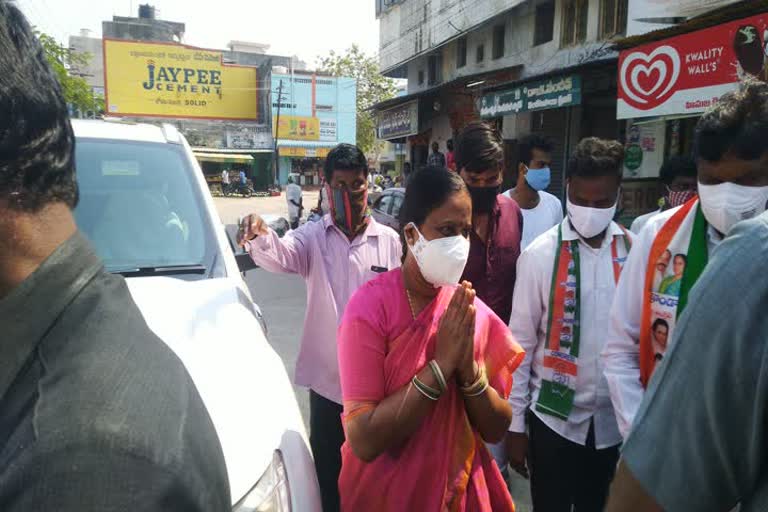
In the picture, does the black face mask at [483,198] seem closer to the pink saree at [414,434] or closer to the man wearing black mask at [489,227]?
the man wearing black mask at [489,227]

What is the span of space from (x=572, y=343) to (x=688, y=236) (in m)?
0.63

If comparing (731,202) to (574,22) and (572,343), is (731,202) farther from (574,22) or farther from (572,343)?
(574,22)

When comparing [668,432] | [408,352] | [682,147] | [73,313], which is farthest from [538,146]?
[682,147]

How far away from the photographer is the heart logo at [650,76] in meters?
7.02

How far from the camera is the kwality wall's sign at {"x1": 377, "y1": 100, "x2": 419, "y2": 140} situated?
722 inches

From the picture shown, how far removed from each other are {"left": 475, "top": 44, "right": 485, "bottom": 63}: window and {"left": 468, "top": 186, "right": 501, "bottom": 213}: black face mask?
1563cm

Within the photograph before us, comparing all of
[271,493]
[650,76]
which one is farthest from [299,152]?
[271,493]

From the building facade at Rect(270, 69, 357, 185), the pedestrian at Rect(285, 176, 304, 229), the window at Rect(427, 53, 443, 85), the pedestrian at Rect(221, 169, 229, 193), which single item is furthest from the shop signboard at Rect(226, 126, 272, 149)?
the pedestrian at Rect(285, 176, 304, 229)

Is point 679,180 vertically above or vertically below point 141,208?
above

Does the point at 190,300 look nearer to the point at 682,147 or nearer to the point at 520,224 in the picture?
the point at 520,224

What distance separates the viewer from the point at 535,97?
1080 centimetres

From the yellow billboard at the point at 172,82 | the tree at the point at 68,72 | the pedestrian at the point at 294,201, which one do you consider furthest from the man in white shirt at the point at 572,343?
the yellow billboard at the point at 172,82

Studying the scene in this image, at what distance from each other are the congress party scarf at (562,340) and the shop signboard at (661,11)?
7.31m

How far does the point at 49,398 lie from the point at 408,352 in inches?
42.1
